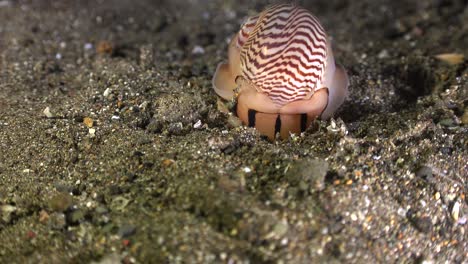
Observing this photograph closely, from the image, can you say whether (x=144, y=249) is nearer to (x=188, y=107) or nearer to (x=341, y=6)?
(x=188, y=107)

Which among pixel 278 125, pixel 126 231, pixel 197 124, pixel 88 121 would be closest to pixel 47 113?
pixel 88 121

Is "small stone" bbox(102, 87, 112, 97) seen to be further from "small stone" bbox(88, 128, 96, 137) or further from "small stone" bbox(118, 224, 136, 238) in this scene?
"small stone" bbox(118, 224, 136, 238)

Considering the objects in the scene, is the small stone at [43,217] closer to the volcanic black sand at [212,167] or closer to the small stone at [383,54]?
the volcanic black sand at [212,167]

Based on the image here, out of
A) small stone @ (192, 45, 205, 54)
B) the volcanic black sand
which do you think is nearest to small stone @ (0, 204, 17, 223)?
the volcanic black sand

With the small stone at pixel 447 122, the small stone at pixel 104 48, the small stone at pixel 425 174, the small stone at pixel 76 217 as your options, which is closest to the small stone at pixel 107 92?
the small stone at pixel 104 48

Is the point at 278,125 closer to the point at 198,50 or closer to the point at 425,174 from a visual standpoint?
the point at 425,174

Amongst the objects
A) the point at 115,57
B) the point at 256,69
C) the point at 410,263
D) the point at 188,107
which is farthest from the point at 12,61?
the point at 410,263
